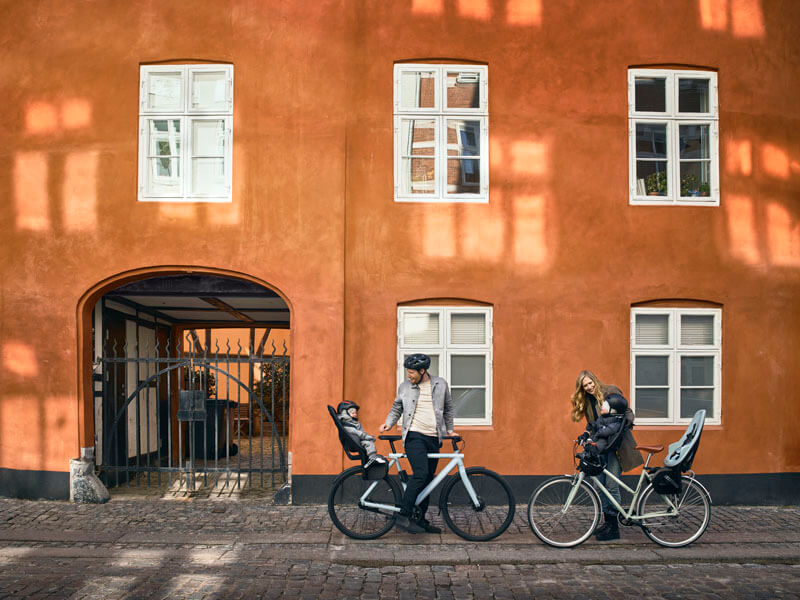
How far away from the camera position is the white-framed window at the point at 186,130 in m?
9.87

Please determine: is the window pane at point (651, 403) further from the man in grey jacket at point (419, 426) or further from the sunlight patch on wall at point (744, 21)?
the sunlight patch on wall at point (744, 21)

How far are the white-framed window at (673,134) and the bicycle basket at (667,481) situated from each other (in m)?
3.95

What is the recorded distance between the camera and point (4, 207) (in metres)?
9.89

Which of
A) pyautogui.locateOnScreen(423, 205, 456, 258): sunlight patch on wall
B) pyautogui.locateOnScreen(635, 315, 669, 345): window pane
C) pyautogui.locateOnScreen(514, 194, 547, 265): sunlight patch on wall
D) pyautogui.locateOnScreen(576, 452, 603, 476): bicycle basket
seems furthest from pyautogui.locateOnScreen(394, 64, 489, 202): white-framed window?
pyautogui.locateOnScreen(576, 452, 603, 476): bicycle basket

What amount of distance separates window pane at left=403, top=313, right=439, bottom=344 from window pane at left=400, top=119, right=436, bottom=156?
6.86ft

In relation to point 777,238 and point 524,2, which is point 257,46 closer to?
point 524,2

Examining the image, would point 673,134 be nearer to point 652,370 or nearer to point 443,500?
point 652,370

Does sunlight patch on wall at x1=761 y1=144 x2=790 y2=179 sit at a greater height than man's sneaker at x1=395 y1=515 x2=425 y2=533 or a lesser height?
greater

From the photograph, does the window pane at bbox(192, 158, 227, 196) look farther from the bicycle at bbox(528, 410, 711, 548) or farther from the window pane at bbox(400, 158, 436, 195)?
the bicycle at bbox(528, 410, 711, 548)

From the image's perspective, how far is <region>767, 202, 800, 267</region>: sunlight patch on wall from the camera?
9984 mm

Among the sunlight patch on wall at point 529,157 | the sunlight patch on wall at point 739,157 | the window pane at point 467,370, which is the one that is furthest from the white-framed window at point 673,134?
the window pane at point 467,370

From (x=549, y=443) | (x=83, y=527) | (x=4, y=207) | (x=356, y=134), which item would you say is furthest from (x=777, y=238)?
(x=4, y=207)

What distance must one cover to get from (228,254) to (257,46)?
8.80 ft

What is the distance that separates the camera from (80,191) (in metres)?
9.80
